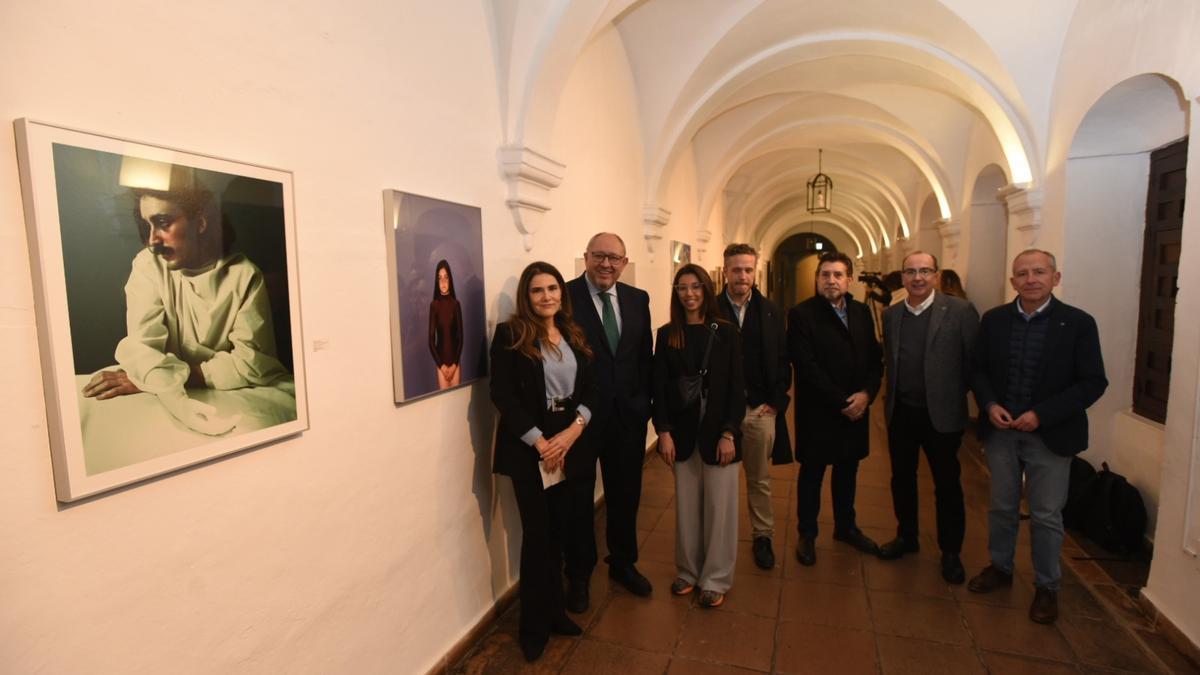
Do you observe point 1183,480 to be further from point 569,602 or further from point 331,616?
point 331,616

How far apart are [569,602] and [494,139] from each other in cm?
249

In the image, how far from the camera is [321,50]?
6.56 ft

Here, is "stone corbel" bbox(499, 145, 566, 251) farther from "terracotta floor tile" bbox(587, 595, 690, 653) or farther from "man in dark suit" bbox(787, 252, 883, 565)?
"terracotta floor tile" bbox(587, 595, 690, 653)

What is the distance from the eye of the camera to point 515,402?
9.05ft

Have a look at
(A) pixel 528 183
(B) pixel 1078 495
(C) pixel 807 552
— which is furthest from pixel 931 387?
(A) pixel 528 183

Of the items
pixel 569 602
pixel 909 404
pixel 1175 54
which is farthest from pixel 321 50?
pixel 1175 54

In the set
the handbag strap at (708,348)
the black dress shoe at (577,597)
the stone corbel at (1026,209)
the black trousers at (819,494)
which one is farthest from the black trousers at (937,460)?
the stone corbel at (1026,209)

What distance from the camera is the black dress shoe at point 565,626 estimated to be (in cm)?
302

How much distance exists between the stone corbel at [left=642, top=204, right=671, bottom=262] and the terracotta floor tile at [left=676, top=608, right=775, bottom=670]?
3744 mm

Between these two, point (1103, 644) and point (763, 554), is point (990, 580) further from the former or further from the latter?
point (763, 554)

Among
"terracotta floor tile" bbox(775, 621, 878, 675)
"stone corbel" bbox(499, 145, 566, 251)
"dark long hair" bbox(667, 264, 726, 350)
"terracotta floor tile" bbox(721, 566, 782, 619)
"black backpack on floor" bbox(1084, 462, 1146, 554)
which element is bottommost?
"terracotta floor tile" bbox(775, 621, 878, 675)

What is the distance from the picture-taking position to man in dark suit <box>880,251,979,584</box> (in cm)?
340

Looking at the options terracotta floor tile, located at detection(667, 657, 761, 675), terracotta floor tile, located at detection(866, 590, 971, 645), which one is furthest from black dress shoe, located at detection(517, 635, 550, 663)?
terracotta floor tile, located at detection(866, 590, 971, 645)

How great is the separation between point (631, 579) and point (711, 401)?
1.19m
